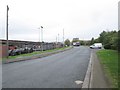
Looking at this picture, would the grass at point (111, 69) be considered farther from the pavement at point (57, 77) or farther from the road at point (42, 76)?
the road at point (42, 76)

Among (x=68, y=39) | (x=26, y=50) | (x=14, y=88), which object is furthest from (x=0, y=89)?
(x=68, y=39)

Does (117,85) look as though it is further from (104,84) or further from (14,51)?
(14,51)

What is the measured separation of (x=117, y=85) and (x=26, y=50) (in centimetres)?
3537

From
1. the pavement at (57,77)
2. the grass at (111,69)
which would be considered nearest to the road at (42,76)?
the pavement at (57,77)

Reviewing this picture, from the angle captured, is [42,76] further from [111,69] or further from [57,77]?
A: [111,69]

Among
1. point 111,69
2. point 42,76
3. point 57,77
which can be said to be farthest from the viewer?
point 111,69

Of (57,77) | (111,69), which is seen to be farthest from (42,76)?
(111,69)

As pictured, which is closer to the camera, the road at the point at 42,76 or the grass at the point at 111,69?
the road at the point at 42,76

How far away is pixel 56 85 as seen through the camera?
980 centimetres

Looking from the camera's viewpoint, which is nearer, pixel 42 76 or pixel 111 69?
pixel 42 76

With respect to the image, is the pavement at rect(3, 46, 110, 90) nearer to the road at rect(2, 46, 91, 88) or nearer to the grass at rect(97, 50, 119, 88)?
the road at rect(2, 46, 91, 88)

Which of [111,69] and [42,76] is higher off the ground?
[111,69]

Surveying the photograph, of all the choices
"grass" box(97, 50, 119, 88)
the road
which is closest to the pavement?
the road

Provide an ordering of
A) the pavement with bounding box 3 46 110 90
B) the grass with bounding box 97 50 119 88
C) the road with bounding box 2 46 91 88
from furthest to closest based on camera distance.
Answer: the grass with bounding box 97 50 119 88 < the road with bounding box 2 46 91 88 < the pavement with bounding box 3 46 110 90
